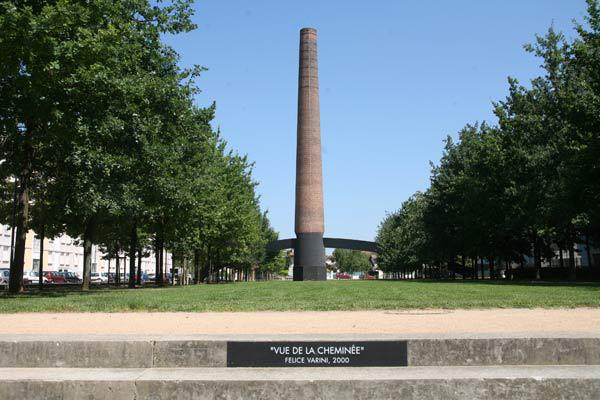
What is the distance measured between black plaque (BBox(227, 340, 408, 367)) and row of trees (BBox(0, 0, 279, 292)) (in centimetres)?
1163

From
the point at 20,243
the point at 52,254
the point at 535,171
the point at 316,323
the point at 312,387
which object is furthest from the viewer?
the point at 52,254

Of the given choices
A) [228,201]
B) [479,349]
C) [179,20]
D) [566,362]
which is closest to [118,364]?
[479,349]

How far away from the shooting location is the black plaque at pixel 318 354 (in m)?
6.86

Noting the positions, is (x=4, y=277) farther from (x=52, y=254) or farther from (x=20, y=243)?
(x=52, y=254)

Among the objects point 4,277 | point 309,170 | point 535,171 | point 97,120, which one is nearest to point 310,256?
point 309,170

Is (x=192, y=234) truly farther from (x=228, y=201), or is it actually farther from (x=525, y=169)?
(x=525, y=169)

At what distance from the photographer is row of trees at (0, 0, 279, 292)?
16672 mm

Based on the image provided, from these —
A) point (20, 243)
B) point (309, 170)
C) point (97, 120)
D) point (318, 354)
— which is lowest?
point (318, 354)

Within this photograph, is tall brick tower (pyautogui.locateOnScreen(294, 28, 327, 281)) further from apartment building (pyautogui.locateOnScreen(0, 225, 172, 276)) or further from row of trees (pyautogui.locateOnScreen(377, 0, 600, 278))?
apartment building (pyautogui.locateOnScreen(0, 225, 172, 276))

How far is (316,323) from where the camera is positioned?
10570mm

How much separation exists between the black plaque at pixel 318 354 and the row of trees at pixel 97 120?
458 inches

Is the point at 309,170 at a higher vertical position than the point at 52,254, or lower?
higher

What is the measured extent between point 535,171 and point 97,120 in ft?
90.2

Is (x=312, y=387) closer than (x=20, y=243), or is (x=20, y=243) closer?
(x=312, y=387)
